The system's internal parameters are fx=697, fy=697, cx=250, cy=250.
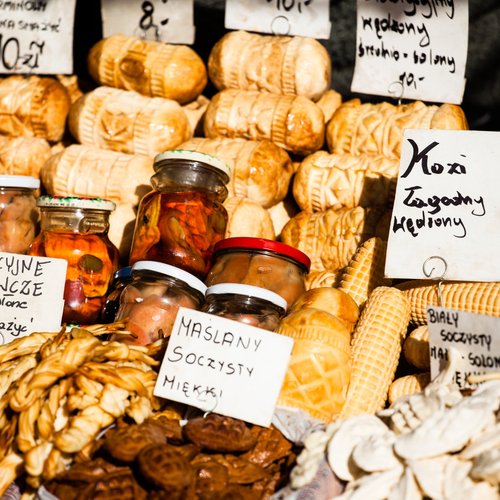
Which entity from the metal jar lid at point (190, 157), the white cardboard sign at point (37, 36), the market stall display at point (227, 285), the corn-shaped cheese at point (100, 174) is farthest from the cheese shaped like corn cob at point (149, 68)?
the metal jar lid at point (190, 157)

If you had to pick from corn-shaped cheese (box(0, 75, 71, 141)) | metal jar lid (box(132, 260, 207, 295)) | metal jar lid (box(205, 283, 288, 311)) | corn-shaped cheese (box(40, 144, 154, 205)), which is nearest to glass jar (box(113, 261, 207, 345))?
metal jar lid (box(132, 260, 207, 295))

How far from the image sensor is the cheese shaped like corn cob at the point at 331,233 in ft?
7.22

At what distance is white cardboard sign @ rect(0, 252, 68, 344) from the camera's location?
191 cm

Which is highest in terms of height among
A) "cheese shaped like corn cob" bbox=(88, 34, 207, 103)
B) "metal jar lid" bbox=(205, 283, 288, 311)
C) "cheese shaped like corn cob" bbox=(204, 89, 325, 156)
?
"cheese shaped like corn cob" bbox=(88, 34, 207, 103)

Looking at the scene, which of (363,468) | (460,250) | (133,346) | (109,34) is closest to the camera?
(363,468)

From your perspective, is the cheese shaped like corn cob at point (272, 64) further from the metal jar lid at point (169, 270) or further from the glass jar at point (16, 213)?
the metal jar lid at point (169, 270)

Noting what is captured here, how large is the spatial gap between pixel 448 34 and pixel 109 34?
136 cm

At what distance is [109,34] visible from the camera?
2.87 meters

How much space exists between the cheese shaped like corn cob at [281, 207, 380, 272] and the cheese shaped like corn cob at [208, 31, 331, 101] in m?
0.51

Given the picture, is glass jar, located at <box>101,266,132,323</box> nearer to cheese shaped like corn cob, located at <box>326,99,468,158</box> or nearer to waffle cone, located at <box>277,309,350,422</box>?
waffle cone, located at <box>277,309,350,422</box>

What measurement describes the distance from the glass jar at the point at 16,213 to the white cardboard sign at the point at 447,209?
3.77ft

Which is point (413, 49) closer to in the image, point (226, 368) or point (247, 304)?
point (247, 304)

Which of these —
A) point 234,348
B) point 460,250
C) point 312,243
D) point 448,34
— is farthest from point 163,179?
point 448,34

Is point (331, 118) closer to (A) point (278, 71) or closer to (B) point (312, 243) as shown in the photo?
(A) point (278, 71)
